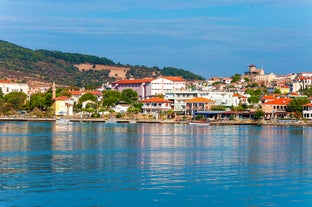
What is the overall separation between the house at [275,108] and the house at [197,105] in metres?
6.09

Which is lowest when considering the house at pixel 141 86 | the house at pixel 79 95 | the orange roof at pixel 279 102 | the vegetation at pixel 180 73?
the orange roof at pixel 279 102

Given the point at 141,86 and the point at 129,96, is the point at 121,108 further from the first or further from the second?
the point at 141,86

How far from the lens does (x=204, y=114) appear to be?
65.4 m

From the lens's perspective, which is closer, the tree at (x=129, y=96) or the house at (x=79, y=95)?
the tree at (x=129, y=96)

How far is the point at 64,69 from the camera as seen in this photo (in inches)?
5468

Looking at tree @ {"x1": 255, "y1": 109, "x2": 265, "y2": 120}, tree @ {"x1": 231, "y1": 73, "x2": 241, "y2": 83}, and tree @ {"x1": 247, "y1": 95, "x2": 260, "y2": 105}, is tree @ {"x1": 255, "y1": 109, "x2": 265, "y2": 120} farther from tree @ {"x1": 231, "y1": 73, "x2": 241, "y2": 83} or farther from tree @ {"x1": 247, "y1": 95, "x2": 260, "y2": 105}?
tree @ {"x1": 231, "y1": 73, "x2": 241, "y2": 83}

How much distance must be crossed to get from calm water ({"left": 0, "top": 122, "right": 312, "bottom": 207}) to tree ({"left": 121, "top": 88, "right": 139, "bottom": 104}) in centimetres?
4448

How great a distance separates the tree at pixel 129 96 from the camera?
245 ft

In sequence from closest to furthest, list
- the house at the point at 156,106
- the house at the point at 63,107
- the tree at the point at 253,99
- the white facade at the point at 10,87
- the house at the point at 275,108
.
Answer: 1. the house at the point at 275,108
2. the house at the point at 156,106
3. the tree at the point at 253,99
4. the house at the point at 63,107
5. the white facade at the point at 10,87

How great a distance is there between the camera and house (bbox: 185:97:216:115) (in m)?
66.9

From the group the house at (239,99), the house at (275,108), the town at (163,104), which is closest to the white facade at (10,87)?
the town at (163,104)

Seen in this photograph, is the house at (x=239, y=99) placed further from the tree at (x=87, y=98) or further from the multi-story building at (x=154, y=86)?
the tree at (x=87, y=98)

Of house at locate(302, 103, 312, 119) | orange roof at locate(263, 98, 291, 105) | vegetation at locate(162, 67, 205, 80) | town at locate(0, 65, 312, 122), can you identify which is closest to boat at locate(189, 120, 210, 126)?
town at locate(0, 65, 312, 122)

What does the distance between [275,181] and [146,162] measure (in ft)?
17.9
